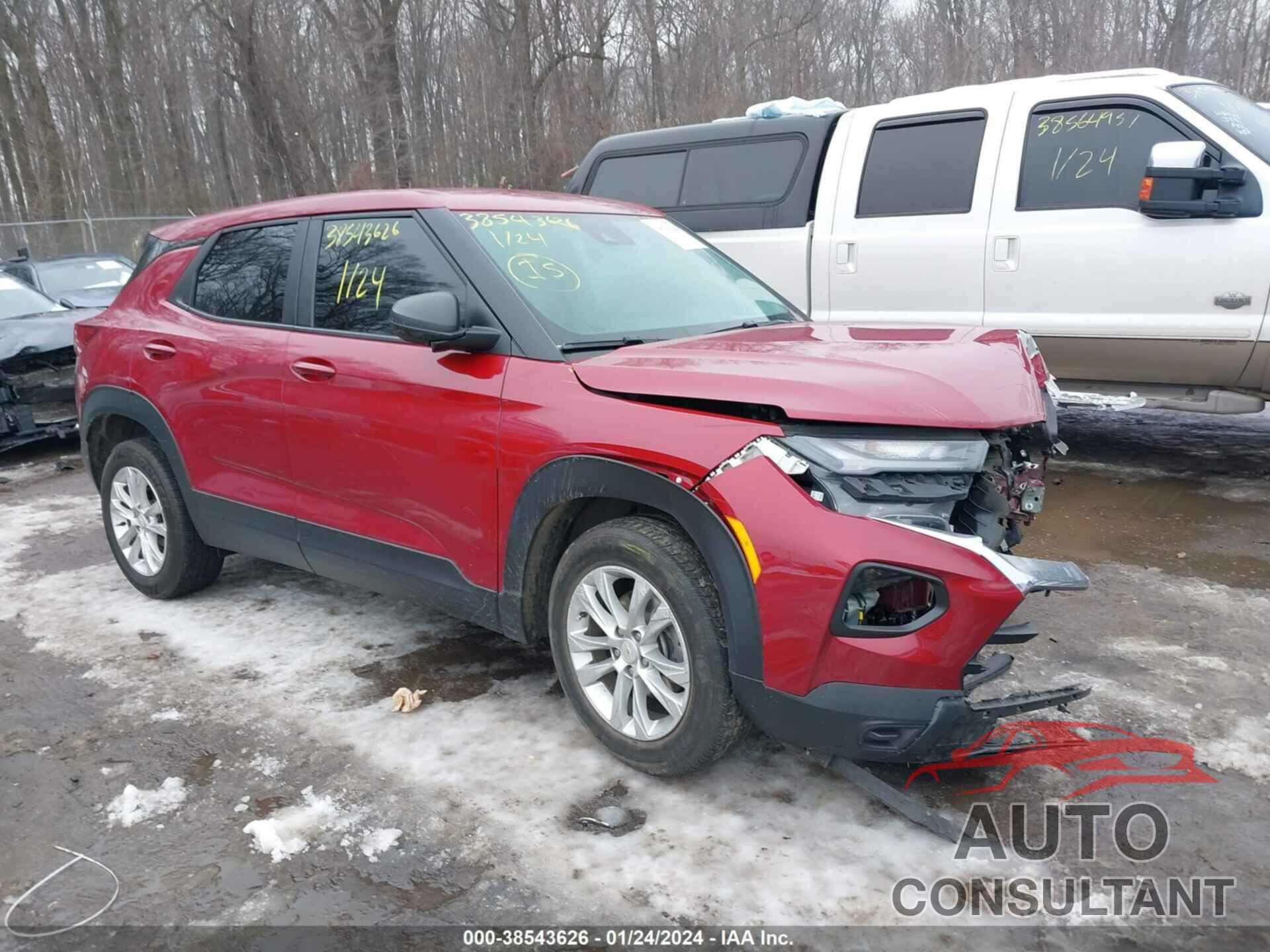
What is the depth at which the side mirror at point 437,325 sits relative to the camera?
10.3ft

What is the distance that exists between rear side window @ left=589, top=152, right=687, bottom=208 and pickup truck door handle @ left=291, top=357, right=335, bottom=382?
155 inches

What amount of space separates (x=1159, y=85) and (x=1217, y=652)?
3.45 m

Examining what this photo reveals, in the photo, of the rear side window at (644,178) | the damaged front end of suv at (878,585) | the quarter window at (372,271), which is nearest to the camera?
the damaged front end of suv at (878,585)

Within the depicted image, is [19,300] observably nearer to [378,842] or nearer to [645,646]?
[378,842]

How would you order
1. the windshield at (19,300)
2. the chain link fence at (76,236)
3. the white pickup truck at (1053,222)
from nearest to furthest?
the white pickup truck at (1053,222) → the windshield at (19,300) → the chain link fence at (76,236)

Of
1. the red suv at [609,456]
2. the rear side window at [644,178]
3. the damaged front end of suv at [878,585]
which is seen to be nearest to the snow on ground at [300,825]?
the red suv at [609,456]

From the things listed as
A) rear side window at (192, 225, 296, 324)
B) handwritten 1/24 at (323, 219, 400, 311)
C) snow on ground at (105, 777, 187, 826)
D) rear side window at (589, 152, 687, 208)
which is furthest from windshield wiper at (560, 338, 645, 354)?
rear side window at (589, 152, 687, 208)

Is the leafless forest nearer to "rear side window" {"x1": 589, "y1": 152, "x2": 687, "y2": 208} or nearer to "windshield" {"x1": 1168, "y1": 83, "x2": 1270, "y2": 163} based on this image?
"rear side window" {"x1": 589, "y1": 152, "x2": 687, "y2": 208}

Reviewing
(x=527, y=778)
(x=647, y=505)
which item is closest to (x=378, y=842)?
(x=527, y=778)

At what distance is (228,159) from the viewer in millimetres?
30719

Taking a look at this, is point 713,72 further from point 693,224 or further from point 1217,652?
point 1217,652

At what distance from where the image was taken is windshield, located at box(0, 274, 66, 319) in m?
8.85

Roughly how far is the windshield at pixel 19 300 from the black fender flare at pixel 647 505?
299 inches

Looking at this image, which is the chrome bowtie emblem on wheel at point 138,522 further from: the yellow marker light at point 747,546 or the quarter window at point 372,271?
the yellow marker light at point 747,546
